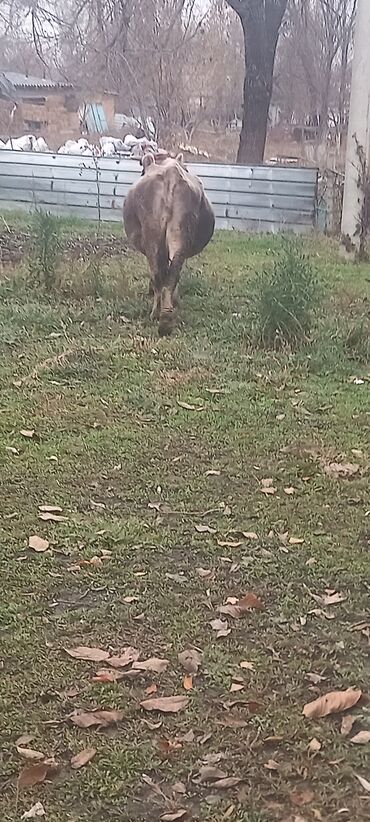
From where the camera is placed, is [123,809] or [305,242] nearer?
[123,809]

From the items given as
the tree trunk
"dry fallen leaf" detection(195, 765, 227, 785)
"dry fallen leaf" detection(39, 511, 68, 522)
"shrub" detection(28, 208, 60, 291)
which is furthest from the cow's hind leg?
the tree trunk

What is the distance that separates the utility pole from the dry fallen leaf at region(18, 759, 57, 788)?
9.93 meters

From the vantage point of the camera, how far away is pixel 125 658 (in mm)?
3156

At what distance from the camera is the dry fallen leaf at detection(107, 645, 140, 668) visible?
3121 mm

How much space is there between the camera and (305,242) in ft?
40.6

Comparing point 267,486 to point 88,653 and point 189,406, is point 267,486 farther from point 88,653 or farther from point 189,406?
point 88,653

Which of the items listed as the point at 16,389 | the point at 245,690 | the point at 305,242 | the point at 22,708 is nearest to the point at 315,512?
the point at 245,690

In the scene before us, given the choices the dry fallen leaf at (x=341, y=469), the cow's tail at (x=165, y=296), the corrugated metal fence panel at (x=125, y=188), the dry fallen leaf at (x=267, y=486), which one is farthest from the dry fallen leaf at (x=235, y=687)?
the corrugated metal fence panel at (x=125, y=188)

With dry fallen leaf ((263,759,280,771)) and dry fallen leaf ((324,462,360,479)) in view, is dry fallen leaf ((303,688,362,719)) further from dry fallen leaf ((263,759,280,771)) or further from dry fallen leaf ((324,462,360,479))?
dry fallen leaf ((324,462,360,479))

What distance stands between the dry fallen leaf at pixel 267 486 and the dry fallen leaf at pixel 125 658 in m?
1.55

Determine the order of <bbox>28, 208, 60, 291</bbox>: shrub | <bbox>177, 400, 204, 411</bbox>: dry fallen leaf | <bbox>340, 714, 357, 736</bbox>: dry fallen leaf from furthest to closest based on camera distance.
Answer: <bbox>28, 208, 60, 291</bbox>: shrub → <bbox>177, 400, 204, 411</bbox>: dry fallen leaf → <bbox>340, 714, 357, 736</bbox>: dry fallen leaf

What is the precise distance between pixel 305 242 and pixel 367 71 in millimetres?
2146

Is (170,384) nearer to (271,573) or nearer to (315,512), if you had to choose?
(315,512)

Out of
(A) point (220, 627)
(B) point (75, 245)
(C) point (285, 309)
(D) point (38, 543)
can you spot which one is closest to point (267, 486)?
(D) point (38, 543)
